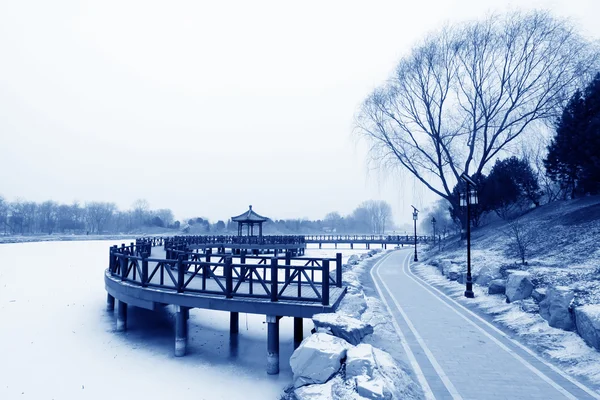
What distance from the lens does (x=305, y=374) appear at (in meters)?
6.14

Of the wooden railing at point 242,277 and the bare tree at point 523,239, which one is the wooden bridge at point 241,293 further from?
the bare tree at point 523,239

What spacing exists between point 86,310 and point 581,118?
29.0 meters

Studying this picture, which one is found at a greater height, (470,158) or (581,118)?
(581,118)

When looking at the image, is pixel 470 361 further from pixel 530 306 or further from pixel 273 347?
pixel 273 347

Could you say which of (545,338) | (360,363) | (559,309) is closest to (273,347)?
Answer: (360,363)

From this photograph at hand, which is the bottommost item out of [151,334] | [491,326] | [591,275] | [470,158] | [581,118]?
[151,334]

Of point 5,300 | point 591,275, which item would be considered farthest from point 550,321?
point 5,300

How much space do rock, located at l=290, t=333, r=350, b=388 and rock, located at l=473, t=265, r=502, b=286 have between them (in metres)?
8.75

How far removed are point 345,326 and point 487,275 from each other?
28.2 feet

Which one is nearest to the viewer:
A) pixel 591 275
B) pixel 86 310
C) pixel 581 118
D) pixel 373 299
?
pixel 591 275

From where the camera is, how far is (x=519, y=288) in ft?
33.2

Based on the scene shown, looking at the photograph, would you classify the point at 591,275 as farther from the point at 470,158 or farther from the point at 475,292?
the point at 470,158

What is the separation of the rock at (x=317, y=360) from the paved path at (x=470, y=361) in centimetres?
150

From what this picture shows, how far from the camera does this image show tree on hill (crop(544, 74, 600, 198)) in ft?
61.3
